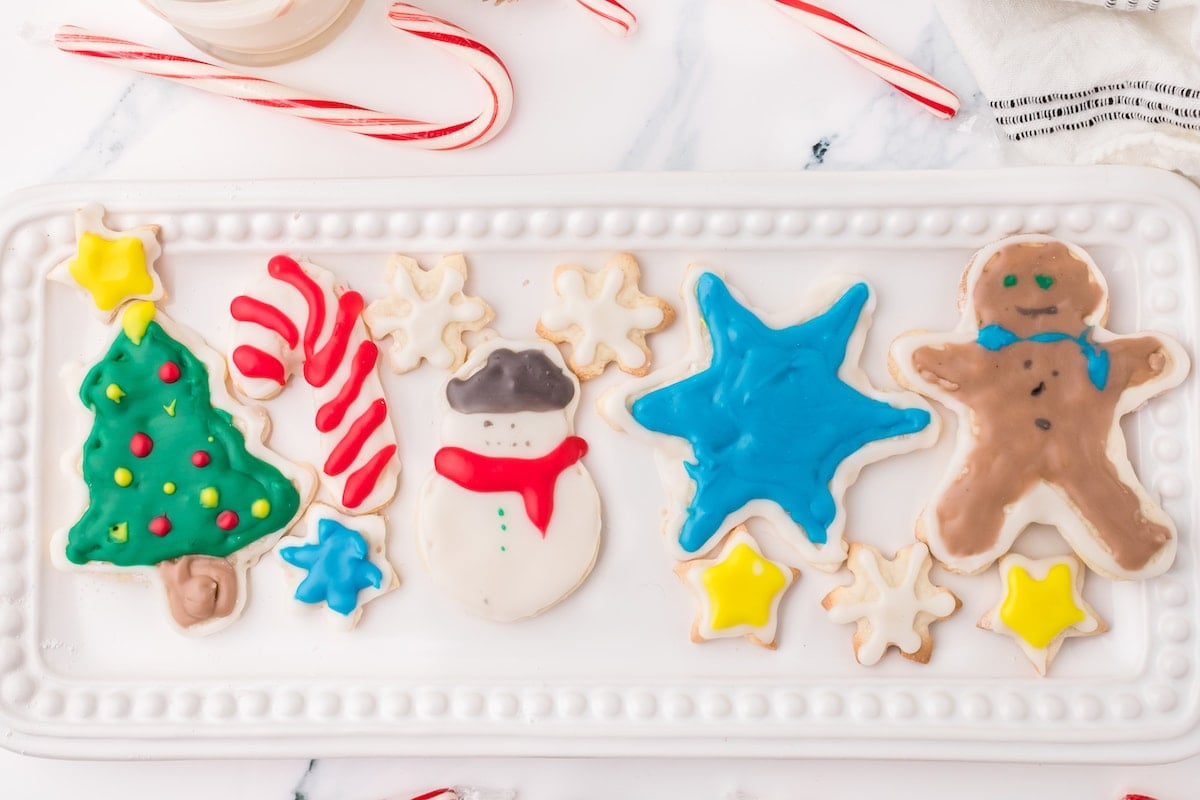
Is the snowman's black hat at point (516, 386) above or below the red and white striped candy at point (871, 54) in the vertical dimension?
below

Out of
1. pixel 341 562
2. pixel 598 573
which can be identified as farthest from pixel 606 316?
pixel 341 562

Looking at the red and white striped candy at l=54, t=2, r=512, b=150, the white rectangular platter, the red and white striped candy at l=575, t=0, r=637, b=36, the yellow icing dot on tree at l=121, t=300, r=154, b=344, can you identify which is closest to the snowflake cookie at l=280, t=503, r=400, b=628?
the white rectangular platter

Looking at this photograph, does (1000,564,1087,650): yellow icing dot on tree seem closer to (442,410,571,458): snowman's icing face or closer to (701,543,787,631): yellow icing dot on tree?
(701,543,787,631): yellow icing dot on tree

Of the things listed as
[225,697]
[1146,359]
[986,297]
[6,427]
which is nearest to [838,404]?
[986,297]

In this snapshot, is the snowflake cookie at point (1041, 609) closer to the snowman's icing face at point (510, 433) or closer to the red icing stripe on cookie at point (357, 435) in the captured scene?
the snowman's icing face at point (510, 433)

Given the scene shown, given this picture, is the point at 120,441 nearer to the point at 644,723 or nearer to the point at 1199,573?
the point at 644,723

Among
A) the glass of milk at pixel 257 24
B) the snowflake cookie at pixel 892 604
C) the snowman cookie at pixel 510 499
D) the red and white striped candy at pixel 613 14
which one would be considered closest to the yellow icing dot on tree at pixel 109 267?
the glass of milk at pixel 257 24

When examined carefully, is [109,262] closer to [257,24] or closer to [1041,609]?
[257,24]
